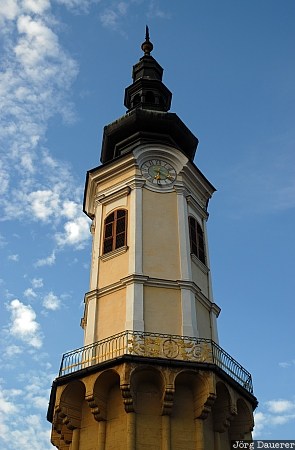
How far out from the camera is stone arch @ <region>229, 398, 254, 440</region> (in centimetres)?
2030

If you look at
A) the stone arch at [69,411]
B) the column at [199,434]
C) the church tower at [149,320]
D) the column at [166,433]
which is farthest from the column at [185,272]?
the stone arch at [69,411]

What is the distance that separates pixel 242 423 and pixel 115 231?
8.02 m

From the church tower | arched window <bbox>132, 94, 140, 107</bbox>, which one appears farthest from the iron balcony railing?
arched window <bbox>132, 94, 140, 107</bbox>

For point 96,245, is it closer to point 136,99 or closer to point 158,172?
point 158,172

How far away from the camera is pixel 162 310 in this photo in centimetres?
2152

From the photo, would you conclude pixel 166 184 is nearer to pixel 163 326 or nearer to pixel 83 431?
pixel 163 326

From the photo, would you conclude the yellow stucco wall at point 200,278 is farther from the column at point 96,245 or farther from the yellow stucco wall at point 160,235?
the column at point 96,245

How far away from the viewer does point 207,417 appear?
19234 mm

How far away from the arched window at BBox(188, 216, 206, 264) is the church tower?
0.16 ft

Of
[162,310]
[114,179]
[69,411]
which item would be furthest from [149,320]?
[114,179]

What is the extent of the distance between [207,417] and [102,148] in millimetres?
14292

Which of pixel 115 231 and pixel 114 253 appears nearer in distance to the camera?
pixel 114 253

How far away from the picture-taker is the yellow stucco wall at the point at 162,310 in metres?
21.1

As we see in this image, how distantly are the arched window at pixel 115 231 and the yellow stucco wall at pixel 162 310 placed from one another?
2483 millimetres
